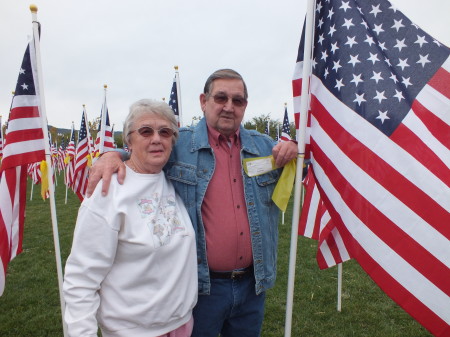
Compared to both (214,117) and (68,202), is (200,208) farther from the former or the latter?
(68,202)

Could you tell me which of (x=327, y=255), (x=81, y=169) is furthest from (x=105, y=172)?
(x=81, y=169)

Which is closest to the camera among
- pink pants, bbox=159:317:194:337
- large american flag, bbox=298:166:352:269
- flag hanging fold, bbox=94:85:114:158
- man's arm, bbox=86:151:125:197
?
man's arm, bbox=86:151:125:197

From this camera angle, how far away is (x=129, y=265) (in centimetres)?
202

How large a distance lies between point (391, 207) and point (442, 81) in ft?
2.63

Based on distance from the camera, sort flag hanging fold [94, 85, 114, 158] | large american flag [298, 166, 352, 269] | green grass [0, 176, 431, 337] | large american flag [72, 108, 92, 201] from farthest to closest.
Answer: large american flag [72, 108, 92, 201] → flag hanging fold [94, 85, 114, 158] → green grass [0, 176, 431, 337] → large american flag [298, 166, 352, 269]

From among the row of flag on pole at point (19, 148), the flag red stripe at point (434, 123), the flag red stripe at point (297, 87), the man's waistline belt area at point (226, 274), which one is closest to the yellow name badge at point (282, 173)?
the flag red stripe at point (297, 87)

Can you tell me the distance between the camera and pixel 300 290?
227 inches

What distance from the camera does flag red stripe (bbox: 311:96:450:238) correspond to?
1983mm

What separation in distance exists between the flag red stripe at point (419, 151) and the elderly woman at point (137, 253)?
140 cm

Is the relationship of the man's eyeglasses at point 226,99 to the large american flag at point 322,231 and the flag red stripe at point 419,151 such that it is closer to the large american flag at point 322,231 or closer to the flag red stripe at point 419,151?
the large american flag at point 322,231

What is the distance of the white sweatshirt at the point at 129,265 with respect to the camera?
6.29 feet

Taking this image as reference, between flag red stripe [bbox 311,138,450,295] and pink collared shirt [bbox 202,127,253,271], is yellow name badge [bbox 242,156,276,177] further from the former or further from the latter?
flag red stripe [bbox 311,138,450,295]

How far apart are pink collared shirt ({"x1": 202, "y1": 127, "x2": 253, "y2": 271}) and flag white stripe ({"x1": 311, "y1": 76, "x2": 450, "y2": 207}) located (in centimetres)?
83

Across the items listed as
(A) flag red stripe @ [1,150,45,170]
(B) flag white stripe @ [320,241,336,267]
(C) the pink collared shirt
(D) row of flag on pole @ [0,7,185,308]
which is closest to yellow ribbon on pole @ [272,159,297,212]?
(C) the pink collared shirt
